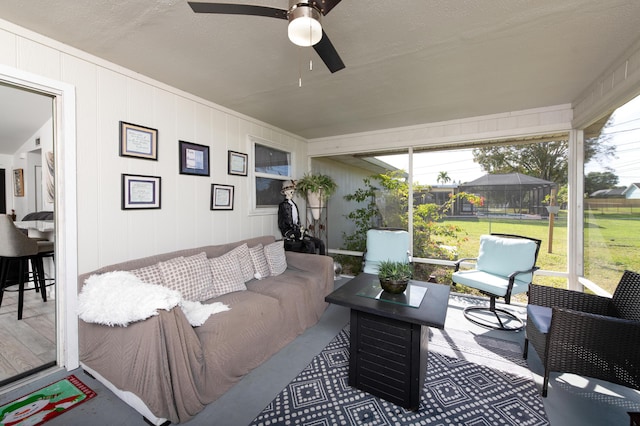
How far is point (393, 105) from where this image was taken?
3312 mm

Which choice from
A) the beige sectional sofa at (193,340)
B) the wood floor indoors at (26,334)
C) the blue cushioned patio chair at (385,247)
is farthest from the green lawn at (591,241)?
the wood floor indoors at (26,334)

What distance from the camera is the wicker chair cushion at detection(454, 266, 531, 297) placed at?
2823 mm

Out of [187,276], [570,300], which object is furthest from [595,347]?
[187,276]

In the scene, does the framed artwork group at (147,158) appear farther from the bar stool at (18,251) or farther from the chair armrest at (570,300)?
the chair armrest at (570,300)

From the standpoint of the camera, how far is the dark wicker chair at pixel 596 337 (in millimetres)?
1622

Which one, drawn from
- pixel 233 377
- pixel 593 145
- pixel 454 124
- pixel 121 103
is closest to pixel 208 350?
pixel 233 377

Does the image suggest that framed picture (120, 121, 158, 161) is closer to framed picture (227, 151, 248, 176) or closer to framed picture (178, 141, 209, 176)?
framed picture (178, 141, 209, 176)

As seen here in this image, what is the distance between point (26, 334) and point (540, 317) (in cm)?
451

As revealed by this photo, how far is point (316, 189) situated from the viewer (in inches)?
176

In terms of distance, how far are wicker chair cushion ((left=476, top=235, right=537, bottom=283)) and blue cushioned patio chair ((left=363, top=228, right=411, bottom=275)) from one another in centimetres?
94

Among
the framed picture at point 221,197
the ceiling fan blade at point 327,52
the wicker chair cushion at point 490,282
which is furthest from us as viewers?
the framed picture at point 221,197

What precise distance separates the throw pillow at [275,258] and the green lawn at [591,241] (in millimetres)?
2558

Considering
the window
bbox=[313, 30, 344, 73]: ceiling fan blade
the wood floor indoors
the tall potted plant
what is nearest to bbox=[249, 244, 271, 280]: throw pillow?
the window

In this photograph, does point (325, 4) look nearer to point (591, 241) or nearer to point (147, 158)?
point (147, 158)
